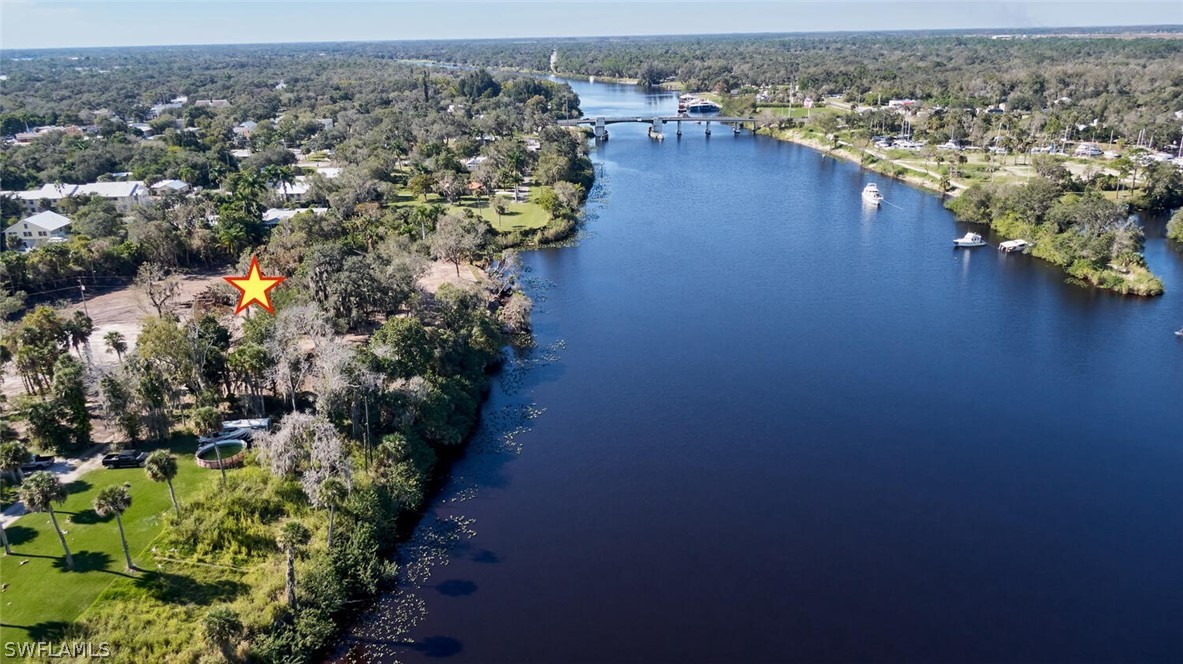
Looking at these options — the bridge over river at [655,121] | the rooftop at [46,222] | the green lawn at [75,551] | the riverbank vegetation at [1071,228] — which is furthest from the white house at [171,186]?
the riverbank vegetation at [1071,228]

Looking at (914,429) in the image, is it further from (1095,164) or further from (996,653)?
(1095,164)

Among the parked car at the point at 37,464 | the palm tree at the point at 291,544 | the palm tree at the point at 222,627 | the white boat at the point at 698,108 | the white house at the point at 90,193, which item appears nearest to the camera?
the palm tree at the point at 222,627

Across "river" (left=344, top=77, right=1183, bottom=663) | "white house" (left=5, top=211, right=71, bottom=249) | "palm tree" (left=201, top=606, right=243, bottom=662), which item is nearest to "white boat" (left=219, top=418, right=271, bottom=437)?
"river" (left=344, top=77, right=1183, bottom=663)

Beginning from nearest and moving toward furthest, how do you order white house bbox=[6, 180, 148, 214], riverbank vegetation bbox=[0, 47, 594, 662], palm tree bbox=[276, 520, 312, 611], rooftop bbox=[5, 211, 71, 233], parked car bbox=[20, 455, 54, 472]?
1. riverbank vegetation bbox=[0, 47, 594, 662]
2. palm tree bbox=[276, 520, 312, 611]
3. parked car bbox=[20, 455, 54, 472]
4. rooftop bbox=[5, 211, 71, 233]
5. white house bbox=[6, 180, 148, 214]

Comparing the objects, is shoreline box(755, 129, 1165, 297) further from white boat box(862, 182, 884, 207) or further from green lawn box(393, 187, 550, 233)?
green lawn box(393, 187, 550, 233)

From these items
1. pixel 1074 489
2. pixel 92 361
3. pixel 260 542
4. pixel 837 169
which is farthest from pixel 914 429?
pixel 837 169

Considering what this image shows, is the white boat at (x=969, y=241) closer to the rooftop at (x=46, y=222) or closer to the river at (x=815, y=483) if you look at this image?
the river at (x=815, y=483)
